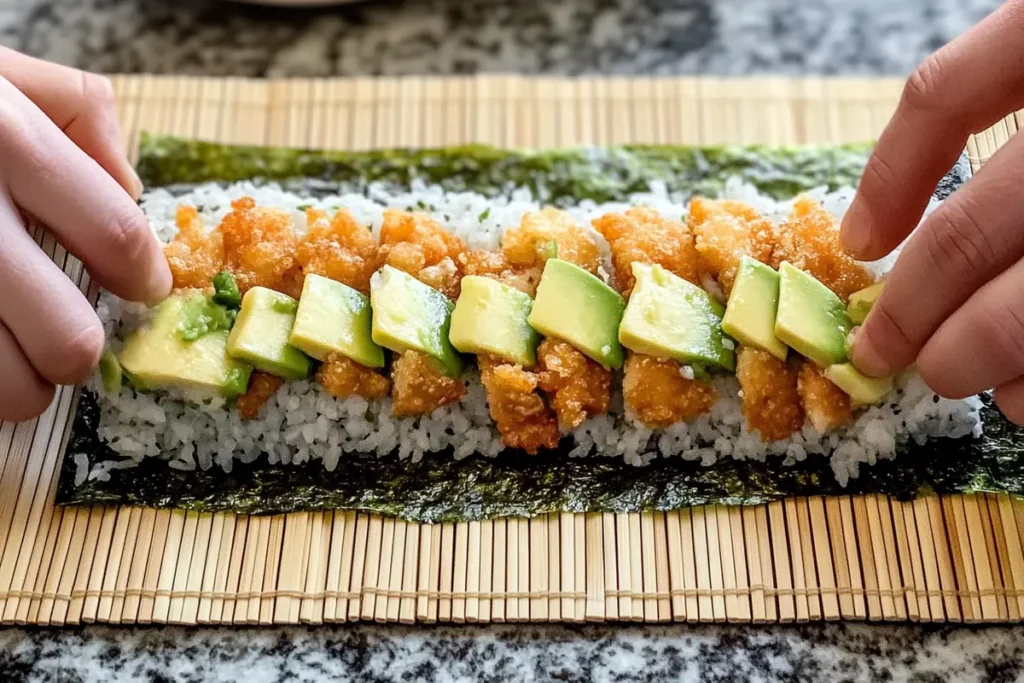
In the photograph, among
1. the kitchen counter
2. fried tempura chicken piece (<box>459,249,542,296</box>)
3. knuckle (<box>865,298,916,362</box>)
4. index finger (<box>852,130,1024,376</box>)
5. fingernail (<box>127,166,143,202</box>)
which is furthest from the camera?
fingernail (<box>127,166,143,202</box>)

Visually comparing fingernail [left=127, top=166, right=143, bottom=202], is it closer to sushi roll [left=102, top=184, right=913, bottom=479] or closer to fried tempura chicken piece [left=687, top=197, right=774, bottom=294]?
sushi roll [left=102, top=184, right=913, bottom=479]

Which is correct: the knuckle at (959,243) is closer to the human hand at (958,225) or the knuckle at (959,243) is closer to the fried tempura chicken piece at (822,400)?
the human hand at (958,225)

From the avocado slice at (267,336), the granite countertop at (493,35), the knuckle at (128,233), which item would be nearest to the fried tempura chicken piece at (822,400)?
the avocado slice at (267,336)

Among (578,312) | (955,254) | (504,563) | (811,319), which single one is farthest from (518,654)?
(955,254)

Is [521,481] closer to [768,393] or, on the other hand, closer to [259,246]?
[768,393]

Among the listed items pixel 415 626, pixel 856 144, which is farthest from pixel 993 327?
pixel 415 626

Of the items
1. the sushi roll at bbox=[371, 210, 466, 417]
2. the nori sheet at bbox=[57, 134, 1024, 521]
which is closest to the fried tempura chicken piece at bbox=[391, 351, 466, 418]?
the sushi roll at bbox=[371, 210, 466, 417]
